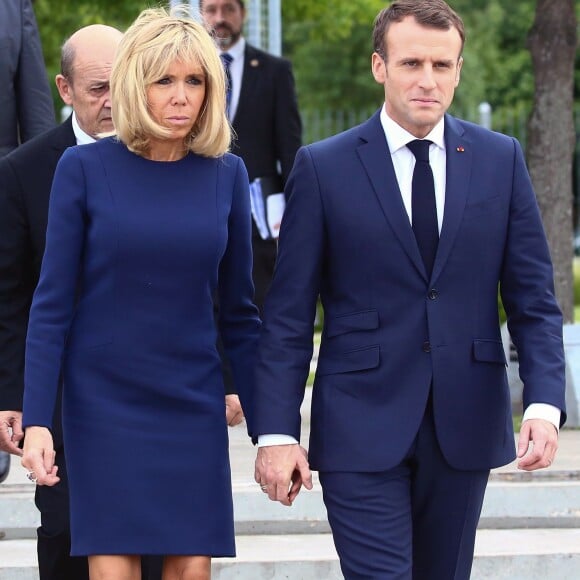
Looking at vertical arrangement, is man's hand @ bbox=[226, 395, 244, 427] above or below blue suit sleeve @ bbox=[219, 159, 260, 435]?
below

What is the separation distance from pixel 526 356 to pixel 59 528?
4.59ft

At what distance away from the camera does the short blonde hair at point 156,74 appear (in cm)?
398

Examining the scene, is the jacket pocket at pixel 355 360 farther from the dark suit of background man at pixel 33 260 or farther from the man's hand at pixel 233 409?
the dark suit of background man at pixel 33 260

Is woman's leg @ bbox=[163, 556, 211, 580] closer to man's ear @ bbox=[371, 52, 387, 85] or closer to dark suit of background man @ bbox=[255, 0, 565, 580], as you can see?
dark suit of background man @ bbox=[255, 0, 565, 580]

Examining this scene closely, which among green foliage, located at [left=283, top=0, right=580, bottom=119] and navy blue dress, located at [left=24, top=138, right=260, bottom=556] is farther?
green foliage, located at [left=283, top=0, right=580, bottom=119]

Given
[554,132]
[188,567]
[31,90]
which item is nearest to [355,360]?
[188,567]

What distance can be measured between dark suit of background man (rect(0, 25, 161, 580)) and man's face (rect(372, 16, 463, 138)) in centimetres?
94

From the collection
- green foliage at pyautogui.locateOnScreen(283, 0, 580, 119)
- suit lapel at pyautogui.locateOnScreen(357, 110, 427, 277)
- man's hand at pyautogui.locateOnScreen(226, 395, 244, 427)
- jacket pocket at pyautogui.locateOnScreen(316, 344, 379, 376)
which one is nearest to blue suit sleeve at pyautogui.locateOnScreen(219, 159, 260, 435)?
man's hand at pyautogui.locateOnScreen(226, 395, 244, 427)

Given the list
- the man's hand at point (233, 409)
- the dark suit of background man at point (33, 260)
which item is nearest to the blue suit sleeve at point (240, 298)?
the man's hand at point (233, 409)

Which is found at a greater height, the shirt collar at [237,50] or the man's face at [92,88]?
the man's face at [92,88]

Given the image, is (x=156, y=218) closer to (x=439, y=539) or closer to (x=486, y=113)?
(x=439, y=539)

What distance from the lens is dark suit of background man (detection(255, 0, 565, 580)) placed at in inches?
157

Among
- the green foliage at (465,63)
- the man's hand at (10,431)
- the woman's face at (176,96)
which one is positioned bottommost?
the green foliage at (465,63)

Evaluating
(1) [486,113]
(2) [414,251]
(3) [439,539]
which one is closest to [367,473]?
(3) [439,539]
